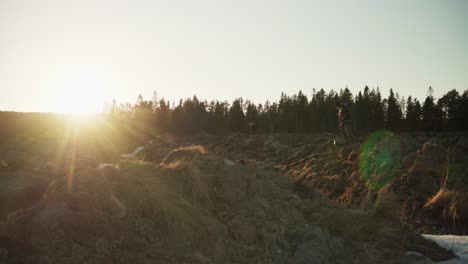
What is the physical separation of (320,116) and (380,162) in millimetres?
60476

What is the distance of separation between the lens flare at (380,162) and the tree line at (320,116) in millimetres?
46128

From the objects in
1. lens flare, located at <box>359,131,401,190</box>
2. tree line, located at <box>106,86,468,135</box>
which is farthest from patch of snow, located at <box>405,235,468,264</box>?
tree line, located at <box>106,86,468,135</box>

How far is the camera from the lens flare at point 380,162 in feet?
48.4

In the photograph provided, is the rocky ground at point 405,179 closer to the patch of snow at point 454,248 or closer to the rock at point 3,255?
the patch of snow at point 454,248

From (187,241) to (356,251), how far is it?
3.76m

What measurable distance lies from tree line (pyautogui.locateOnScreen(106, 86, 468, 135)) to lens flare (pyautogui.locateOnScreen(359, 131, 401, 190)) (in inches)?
1816

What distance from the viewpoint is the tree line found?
66625mm

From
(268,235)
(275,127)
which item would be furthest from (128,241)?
(275,127)

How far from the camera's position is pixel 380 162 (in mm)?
16938

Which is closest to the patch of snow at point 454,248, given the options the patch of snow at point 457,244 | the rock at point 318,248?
the patch of snow at point 457,244

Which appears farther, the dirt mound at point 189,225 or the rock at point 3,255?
the dirt mound at point 189,225

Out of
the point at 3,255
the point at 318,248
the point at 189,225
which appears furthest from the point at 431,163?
the point at 3,255

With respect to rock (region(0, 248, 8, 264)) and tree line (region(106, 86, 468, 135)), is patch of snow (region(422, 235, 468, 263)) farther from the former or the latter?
tree line (region(106, 86, 468, 135))

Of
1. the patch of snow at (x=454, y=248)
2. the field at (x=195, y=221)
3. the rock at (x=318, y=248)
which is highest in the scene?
the field at (x=195, y=221)
